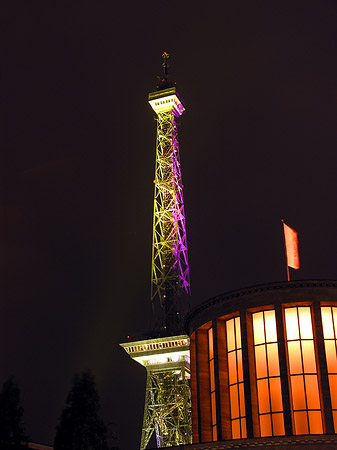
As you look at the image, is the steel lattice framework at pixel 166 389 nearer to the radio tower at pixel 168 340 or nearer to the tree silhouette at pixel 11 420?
the radio tower at pixel 168 340

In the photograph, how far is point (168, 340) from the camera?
109062 mm

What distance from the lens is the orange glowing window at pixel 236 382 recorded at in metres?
48.3

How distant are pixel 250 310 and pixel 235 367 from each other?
14.9 ft

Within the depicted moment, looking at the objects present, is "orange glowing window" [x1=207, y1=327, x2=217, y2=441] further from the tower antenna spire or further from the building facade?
the tower antenna spire

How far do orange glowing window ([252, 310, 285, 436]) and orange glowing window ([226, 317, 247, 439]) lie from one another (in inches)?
57.5

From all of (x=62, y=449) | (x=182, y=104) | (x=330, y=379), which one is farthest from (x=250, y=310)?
(x=182, y=104)

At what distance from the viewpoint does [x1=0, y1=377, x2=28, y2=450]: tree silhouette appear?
142 feet

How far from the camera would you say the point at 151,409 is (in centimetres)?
11231

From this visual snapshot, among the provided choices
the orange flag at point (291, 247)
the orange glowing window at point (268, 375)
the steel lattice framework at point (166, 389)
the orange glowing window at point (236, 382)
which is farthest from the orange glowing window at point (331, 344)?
the steel lattice framework at point (166, 389)

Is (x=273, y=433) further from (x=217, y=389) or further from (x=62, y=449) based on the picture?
(x=62, y=449)

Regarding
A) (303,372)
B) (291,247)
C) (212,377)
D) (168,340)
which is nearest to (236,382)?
(212,377)

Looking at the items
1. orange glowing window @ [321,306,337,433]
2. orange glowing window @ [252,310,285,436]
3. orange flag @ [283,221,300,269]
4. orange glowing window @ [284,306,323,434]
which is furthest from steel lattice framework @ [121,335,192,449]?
orange glowing window @ [321,306,337,433]

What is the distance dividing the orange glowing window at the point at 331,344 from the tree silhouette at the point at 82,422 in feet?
54.1

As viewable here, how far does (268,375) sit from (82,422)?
1392cm
